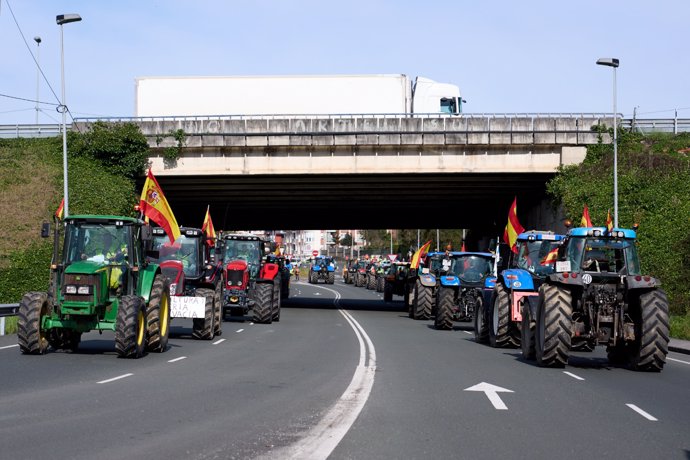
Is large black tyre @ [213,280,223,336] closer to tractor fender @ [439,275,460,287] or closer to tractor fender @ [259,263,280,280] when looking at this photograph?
tractor fender @ [259,263,280,280]

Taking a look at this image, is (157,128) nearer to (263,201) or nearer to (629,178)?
(263,201)

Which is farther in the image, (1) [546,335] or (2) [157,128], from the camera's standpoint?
(2) [157,128]

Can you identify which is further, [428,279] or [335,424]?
[428,279]

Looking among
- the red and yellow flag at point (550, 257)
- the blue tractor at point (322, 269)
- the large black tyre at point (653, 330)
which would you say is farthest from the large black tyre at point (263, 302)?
the blue tractor at point (322, 269)

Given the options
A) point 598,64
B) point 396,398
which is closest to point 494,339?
point 396,398

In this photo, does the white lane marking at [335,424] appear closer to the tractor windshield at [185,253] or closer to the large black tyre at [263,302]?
the tractor windshield at [185,253]

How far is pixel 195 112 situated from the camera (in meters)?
46.3

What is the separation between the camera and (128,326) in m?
18.5

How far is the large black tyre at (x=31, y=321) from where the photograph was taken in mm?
18500

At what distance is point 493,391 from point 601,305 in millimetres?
4650

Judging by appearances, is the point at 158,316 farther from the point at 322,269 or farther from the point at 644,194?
the point at 322,269

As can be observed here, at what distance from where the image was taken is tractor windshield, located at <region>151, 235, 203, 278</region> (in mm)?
27297

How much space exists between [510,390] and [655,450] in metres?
4.90

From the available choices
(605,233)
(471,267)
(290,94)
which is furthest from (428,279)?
(605,233)
